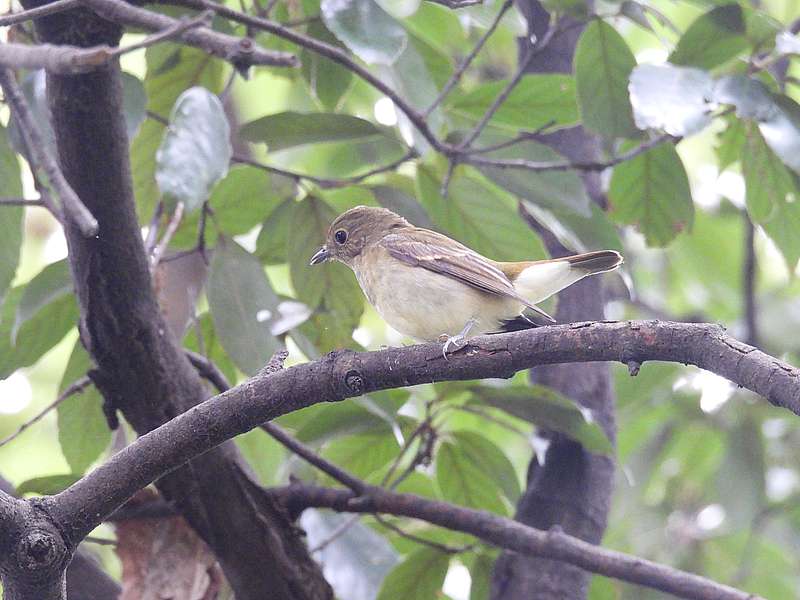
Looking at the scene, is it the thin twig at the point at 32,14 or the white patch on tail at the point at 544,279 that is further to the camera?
the white patch on tail at the point at 544,279

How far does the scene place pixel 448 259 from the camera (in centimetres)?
389

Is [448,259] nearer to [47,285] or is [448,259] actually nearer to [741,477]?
[47,285]

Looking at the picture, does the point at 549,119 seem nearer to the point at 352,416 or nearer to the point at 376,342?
the point at 352,416

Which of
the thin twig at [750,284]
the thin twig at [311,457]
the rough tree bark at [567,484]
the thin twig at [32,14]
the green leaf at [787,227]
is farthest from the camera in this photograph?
the thin twig at [750,284]

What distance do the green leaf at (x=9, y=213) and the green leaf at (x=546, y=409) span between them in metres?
1.69

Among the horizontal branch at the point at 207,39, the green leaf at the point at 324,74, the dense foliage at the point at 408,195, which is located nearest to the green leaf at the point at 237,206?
the dense foliage at the point at 408,195

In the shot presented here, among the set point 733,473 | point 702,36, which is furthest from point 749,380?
point 733,473

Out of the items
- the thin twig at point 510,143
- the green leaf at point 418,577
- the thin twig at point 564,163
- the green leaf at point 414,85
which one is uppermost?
the green leaf at point 414,85

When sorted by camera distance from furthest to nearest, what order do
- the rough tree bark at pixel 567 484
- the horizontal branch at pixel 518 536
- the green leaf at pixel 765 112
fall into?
the rough tree bark at pixel 567 484 < the horizontal branch at pixel 518 536 < the green leaf at pixel 765 112

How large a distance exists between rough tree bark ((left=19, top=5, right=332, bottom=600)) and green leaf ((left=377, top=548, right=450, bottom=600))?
328 millimetres

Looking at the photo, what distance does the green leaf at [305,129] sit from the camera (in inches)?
146

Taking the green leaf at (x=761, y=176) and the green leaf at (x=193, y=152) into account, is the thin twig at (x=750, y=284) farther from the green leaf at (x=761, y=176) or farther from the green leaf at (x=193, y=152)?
the green leaf at (x=193, y=152)

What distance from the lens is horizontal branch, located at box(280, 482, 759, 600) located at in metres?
3.33

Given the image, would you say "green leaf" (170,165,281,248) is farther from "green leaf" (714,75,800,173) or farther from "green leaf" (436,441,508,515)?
"green leaf" (714,75,800,173)
